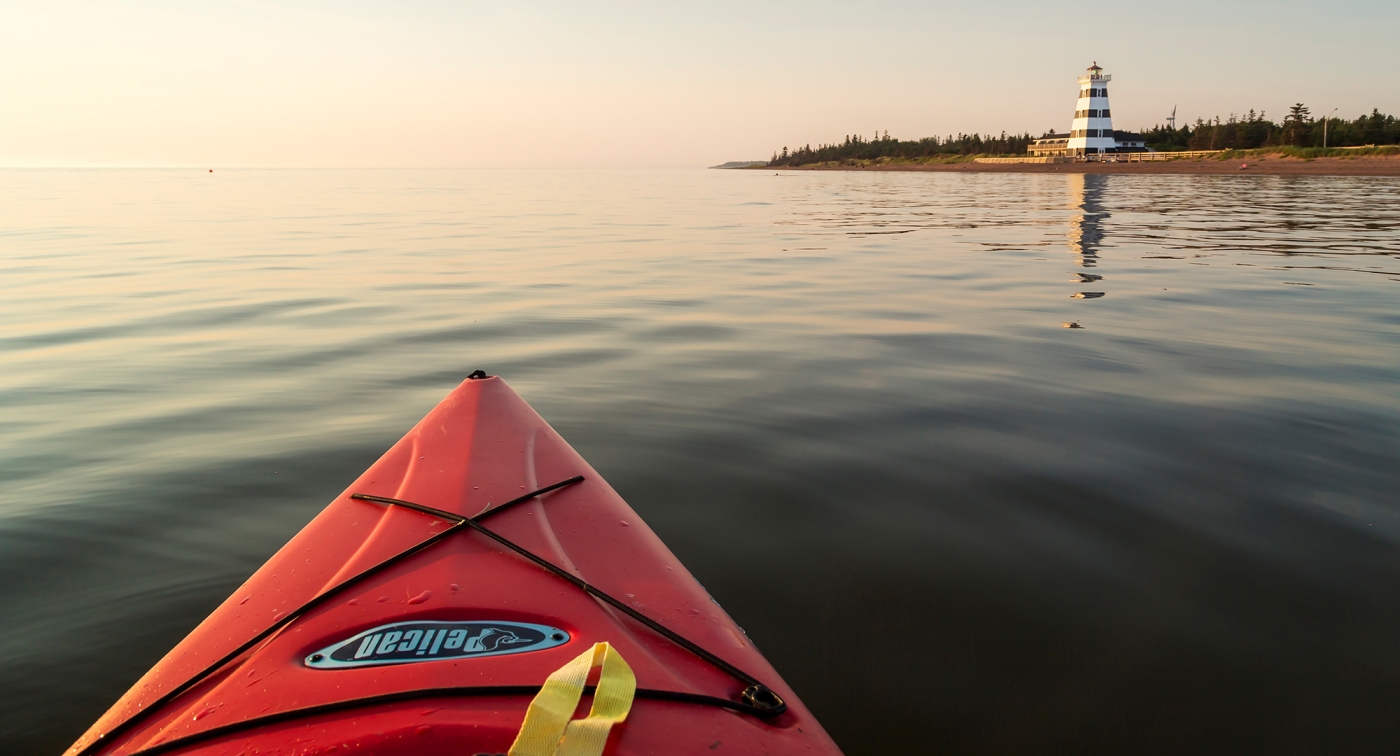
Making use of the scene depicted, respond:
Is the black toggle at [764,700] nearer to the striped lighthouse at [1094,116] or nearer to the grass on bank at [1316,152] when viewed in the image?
the grass on bank at [1316,152]

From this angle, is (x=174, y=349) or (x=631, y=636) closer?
(x=631, y=636)

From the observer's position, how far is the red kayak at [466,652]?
5.03ft

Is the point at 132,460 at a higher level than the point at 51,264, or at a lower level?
lower

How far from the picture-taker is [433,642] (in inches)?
70.4

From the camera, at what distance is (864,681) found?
98.8 inches

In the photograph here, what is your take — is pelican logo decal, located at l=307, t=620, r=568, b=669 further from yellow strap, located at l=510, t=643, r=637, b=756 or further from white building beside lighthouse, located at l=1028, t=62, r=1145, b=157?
white building beside lighthouse, located at l=1028, t=62, r=1145, b=157

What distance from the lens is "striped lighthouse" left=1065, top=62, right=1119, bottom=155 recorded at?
61.2 metres

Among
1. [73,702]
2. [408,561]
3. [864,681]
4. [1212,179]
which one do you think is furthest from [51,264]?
[1212,179]

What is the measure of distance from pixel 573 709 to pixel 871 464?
296 cm

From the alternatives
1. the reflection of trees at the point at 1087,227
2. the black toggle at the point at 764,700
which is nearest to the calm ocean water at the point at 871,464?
the black toggle at the point at 764,700

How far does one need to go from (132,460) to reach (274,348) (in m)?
2.75

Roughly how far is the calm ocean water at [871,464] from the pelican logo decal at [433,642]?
1.06 m

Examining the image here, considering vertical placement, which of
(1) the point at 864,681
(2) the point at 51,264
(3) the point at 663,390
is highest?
(2) the point at 51,264

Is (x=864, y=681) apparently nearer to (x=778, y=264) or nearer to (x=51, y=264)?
(x=778, y=264)
